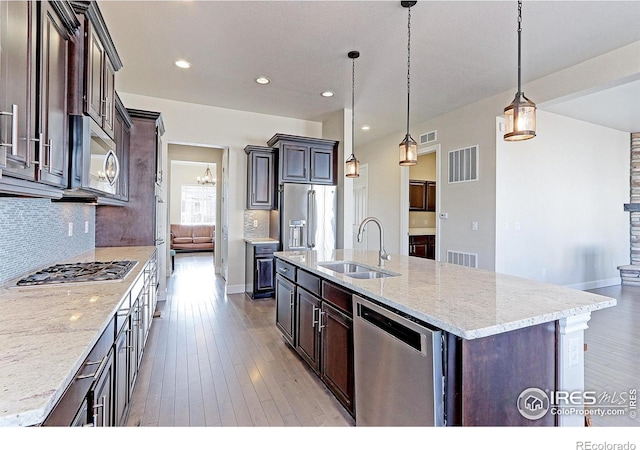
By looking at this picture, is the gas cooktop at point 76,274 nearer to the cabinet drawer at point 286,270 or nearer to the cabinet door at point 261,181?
the cabinet drawer at point 286,270

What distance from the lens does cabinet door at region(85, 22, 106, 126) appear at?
1734mm

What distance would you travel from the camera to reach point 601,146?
6043 mm

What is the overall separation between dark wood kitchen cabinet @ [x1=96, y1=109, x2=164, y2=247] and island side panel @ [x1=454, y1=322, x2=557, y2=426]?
3.66 m

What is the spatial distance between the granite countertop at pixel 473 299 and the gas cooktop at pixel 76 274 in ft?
4.42

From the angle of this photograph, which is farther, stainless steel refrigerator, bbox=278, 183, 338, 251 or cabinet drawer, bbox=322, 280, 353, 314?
stainless steel refrigerator, bbox=278, 183, 338, 251

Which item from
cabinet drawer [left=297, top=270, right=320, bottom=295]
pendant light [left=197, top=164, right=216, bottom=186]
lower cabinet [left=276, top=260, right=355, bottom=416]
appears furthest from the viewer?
pendant light [left=197, top=164, right=216, bottom=186]

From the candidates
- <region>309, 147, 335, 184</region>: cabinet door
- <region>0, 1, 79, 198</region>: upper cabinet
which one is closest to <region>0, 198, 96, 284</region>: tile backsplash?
<region>0, 1, 79, 198</region>: upper cabinet

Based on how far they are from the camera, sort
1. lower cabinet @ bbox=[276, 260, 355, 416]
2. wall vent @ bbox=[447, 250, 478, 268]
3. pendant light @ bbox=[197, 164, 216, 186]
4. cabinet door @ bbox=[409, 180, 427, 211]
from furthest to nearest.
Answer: pendant light @ bbox=[197, 164, 216, 186], cabinet door @ bbox=[409, 180, 427, 211], wall vent @ bbox=[447, 250, 478, 268], lower cabinet @ bbox=[276, 260, 355, 416]

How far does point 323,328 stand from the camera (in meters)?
2.32

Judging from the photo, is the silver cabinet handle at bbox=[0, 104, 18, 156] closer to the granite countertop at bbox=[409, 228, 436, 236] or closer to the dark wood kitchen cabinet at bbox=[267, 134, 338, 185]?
the dark wood kitchen cabinet at bbox=[267, 134, 338, 185]

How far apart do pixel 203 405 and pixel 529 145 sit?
553 centimetres

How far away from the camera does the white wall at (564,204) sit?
4770 mm

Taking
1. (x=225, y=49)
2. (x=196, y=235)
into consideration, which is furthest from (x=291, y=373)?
(x=196, y=235)

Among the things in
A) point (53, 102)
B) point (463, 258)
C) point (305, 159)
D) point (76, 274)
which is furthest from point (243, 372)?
point (463, 258)
